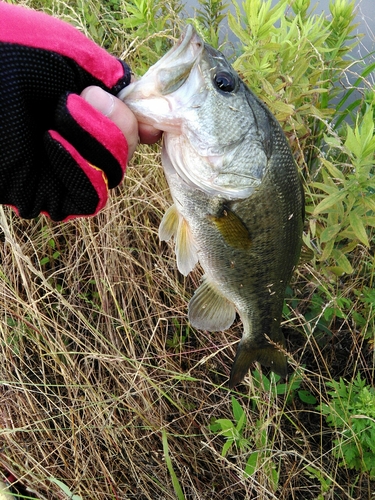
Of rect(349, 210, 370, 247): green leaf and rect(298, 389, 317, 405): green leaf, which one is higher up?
rect(349, 210, 370, 247): green leaf

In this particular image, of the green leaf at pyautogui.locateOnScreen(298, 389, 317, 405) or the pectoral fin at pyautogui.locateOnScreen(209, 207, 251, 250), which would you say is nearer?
the pectoral fin at pyautogui.locateOnScreen(209, 207, 251, 250)

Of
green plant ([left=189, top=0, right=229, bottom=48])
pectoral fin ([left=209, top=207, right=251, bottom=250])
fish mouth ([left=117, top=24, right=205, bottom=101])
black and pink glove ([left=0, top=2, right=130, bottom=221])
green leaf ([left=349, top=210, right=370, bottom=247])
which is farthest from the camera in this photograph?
green plant ([left=189, top=0, right=229, bottom=48])

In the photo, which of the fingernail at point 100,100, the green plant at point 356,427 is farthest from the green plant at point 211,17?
the green plant at point 356,427

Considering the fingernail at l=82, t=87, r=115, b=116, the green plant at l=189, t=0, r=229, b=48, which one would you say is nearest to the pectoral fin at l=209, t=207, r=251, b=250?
the fingernail at l=82, t=87, r=115, b=116

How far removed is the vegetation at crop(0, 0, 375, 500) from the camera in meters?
1.78

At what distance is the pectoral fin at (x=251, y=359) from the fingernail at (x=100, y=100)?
3.44ft

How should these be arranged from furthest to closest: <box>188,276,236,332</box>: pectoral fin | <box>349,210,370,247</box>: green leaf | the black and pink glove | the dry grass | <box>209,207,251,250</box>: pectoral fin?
the dry grass, <box>188,276,236,332</box>: pectoral fin, <box>349,210,370,247</box>: green leaf, <box>209,207,251,250</box>: pectoral fin, the black and pink glove

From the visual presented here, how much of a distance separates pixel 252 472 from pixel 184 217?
105cm

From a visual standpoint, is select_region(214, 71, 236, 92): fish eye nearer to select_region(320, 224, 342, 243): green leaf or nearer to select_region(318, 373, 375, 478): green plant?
select_region(320, 224, 342, 243): green leaf

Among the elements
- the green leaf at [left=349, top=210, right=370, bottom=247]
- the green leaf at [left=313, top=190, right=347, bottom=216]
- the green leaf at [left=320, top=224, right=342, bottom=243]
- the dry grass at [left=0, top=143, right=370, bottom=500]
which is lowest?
the dry grass at [left=0, top=143, right=370, bottom=500]

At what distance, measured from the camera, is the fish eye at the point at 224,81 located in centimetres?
140

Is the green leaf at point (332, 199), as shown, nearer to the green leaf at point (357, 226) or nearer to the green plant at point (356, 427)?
the green leaf at point (357, 226)

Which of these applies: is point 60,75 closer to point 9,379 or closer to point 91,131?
point 91,131

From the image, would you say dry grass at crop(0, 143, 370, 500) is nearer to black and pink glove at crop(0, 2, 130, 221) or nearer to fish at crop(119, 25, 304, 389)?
fish at crop(119, 25, 304, 389)
